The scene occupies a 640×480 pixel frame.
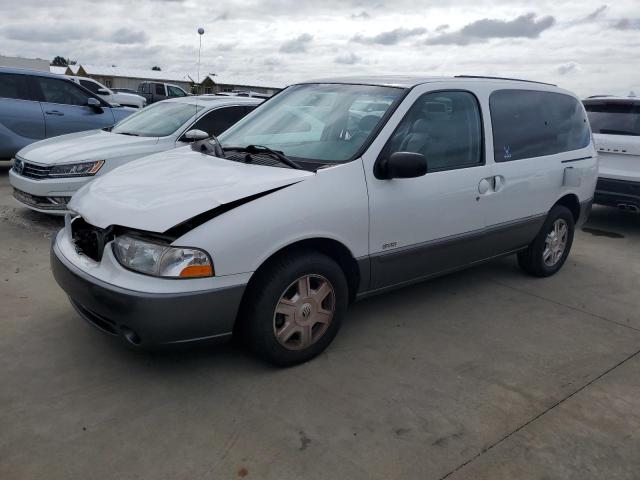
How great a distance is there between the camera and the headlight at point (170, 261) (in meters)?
2.75

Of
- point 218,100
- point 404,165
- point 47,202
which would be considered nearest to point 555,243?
point 404,165

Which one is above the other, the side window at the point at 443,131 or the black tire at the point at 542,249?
the side window at the point at 443,131

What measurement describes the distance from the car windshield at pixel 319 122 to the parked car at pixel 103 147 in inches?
48.1

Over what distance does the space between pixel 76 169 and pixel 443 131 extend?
156 inches

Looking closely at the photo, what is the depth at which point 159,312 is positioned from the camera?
2.71 m

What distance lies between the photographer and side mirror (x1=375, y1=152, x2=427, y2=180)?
331cm

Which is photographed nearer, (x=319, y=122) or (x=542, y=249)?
(x=319, y=122)

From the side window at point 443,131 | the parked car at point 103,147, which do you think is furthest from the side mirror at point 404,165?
the parked car at point 103,147

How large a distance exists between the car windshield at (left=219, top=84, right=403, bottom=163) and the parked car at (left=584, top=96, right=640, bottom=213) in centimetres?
446

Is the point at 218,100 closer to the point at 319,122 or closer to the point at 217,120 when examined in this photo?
the point at 217,120

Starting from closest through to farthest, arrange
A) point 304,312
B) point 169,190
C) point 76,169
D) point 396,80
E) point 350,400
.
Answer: point 350,400, point 169,190, point 304,312, point 396,80, point 76,169

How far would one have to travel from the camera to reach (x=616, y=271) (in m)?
5.58

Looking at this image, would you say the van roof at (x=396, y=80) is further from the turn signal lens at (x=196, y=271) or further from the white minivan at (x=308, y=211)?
the turn signal lens at (x=196, y=271)

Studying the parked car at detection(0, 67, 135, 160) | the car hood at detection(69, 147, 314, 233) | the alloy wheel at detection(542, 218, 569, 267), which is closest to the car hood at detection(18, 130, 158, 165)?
the parked car at detection(0, 67, 135, 160)
